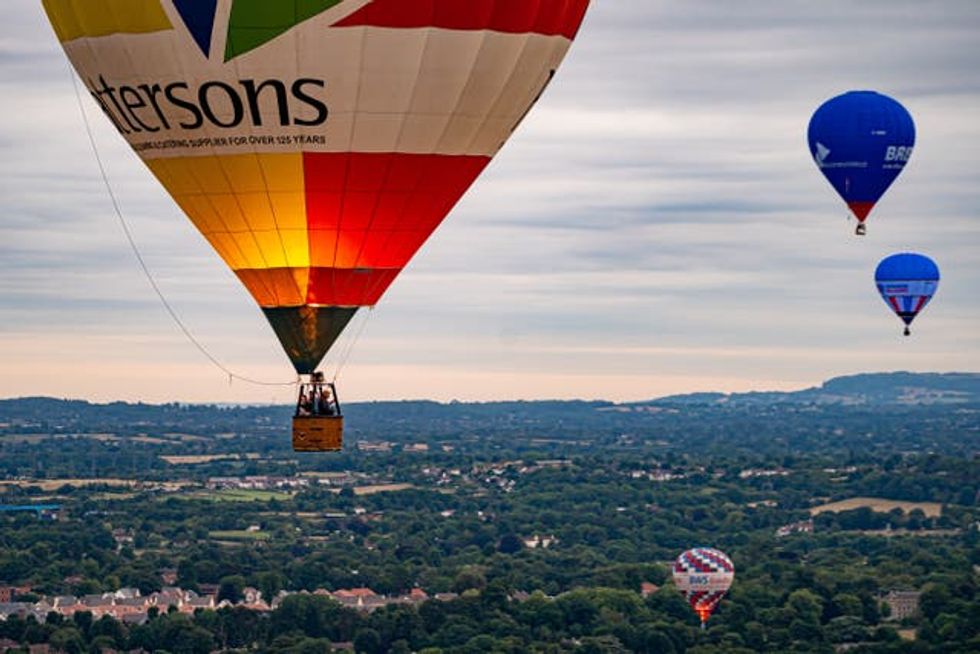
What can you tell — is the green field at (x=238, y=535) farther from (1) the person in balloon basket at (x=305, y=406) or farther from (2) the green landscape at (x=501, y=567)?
(1) the person in balloon basket at (x=305, y=406)

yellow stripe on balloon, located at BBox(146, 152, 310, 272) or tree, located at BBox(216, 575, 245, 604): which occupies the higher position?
yellow stripe on balloon, located at BBox(146, 152, 310, 272)

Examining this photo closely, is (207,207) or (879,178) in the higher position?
(879,178)

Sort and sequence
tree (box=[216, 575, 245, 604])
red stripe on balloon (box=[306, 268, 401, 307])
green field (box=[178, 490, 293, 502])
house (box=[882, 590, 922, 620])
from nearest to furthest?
red stripe on balloon (box=[306, 268, 401, 307]), house (box=[882, 590, 922, 620]), tree (box=[216, 575, 245, 604]), green field (box=[178, 490, 293, 502])

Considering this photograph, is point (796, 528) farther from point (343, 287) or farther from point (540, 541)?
point (343, 287)

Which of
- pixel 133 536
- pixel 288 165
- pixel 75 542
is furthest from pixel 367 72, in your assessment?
pixel 133 536

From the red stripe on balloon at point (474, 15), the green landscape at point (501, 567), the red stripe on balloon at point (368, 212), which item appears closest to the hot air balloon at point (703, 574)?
the green landscape at point (501, 567)

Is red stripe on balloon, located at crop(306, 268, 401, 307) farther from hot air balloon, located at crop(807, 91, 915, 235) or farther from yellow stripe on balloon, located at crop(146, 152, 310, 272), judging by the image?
hot air balloon, located at crop(807, 91, 915, 235)

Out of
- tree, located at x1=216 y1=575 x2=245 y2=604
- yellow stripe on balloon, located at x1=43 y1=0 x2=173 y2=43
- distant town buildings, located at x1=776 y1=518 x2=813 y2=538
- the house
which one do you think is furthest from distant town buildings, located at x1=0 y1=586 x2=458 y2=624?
yellow stripe on balloon, located at x1=43 y1=0 x2=173 y2=43

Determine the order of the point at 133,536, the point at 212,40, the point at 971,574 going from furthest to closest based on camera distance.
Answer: the point at 133,536 < the point at 971,574 < the point at 212,40

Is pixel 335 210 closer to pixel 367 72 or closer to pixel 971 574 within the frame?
pixel 367 72
